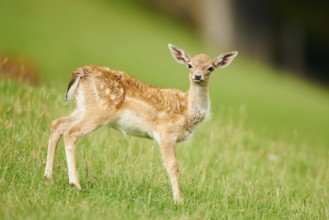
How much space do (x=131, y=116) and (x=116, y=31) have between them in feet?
58.9

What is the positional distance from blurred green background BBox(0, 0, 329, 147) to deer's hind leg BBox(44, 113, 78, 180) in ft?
24.7

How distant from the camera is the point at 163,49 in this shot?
25391 millimetres

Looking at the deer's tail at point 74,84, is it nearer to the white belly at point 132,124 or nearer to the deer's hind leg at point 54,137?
the deer's hind leg at point 54,137

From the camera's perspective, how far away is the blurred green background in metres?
20.7

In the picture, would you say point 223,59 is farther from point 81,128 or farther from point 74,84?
point 81,128

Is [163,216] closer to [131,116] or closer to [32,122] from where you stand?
[131,116]

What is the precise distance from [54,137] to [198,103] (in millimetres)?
1658

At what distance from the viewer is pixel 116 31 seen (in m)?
26.0

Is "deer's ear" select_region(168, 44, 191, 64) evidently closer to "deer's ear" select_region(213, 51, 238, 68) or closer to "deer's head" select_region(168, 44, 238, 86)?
"deer's head" select_region(168, 44, 238, 86)

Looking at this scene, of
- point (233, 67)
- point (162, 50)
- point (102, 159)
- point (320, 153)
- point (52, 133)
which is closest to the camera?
point (52, 133)

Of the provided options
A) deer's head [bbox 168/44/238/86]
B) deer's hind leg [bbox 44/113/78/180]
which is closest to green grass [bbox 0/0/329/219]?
deer's hind leg [bbox 44/113/78/180]

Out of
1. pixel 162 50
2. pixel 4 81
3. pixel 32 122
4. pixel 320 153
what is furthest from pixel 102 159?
pixel 162 50

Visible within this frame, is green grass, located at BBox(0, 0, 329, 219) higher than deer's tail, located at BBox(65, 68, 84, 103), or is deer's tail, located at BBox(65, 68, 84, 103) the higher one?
deer's tail, located at BBox(65, 68, 84, 103)

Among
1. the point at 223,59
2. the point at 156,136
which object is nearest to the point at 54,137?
the point at 156,136
